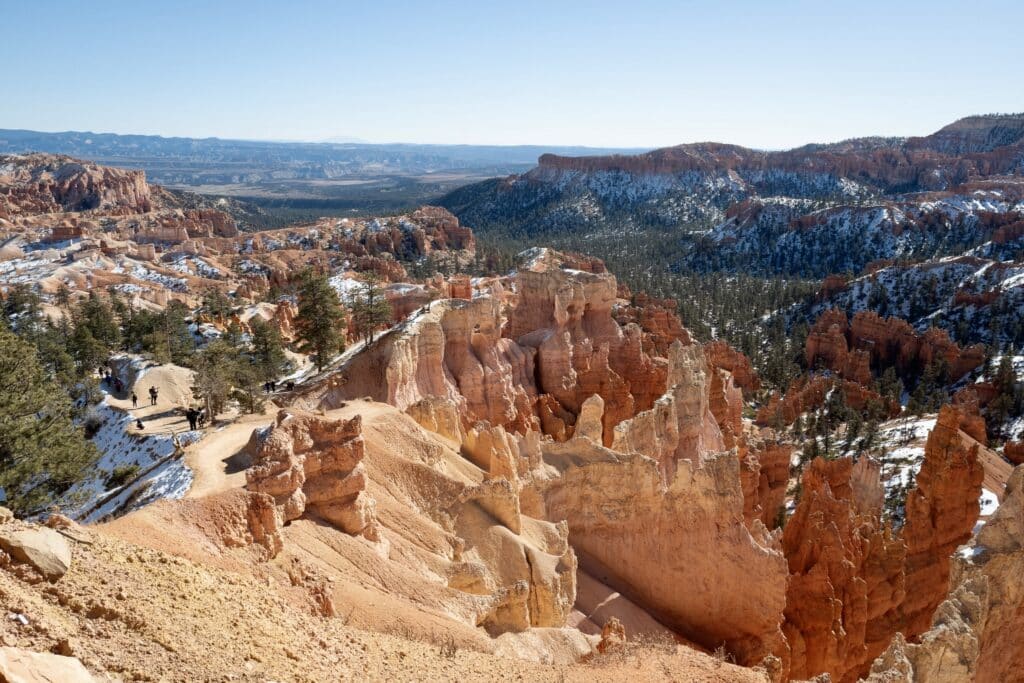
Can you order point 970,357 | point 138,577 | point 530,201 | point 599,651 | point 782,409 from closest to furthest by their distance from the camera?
1. point 138,577
2. point 599,651
3. point 782,409
4. point 970,357
5. point 530,201

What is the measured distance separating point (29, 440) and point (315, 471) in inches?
405

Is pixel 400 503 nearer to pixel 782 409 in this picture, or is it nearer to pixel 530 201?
pixel 782 409

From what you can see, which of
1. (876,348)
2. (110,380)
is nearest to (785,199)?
(876,348)

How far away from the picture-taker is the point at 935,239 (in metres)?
116

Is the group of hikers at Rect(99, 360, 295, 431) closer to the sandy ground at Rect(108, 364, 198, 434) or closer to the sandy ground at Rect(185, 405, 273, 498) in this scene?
the sandy ground at Rect(108, 364, 198, 434)

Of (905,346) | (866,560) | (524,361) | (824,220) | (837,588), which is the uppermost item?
(824,220)

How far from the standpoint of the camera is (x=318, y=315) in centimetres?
3488

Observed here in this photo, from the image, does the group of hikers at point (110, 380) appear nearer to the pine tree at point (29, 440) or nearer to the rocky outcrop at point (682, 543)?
the pine tree at point (29, 440)

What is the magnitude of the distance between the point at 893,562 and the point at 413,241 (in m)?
96.4

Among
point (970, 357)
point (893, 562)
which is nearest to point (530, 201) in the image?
point (970, 357)

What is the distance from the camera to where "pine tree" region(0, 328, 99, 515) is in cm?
1838

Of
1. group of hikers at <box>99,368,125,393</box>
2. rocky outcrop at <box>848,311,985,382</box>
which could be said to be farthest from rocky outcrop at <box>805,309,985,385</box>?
group of hikers at <box>99,368,125,393</box>

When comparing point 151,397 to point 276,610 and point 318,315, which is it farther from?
point 276,610

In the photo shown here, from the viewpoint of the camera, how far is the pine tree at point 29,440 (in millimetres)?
18375
